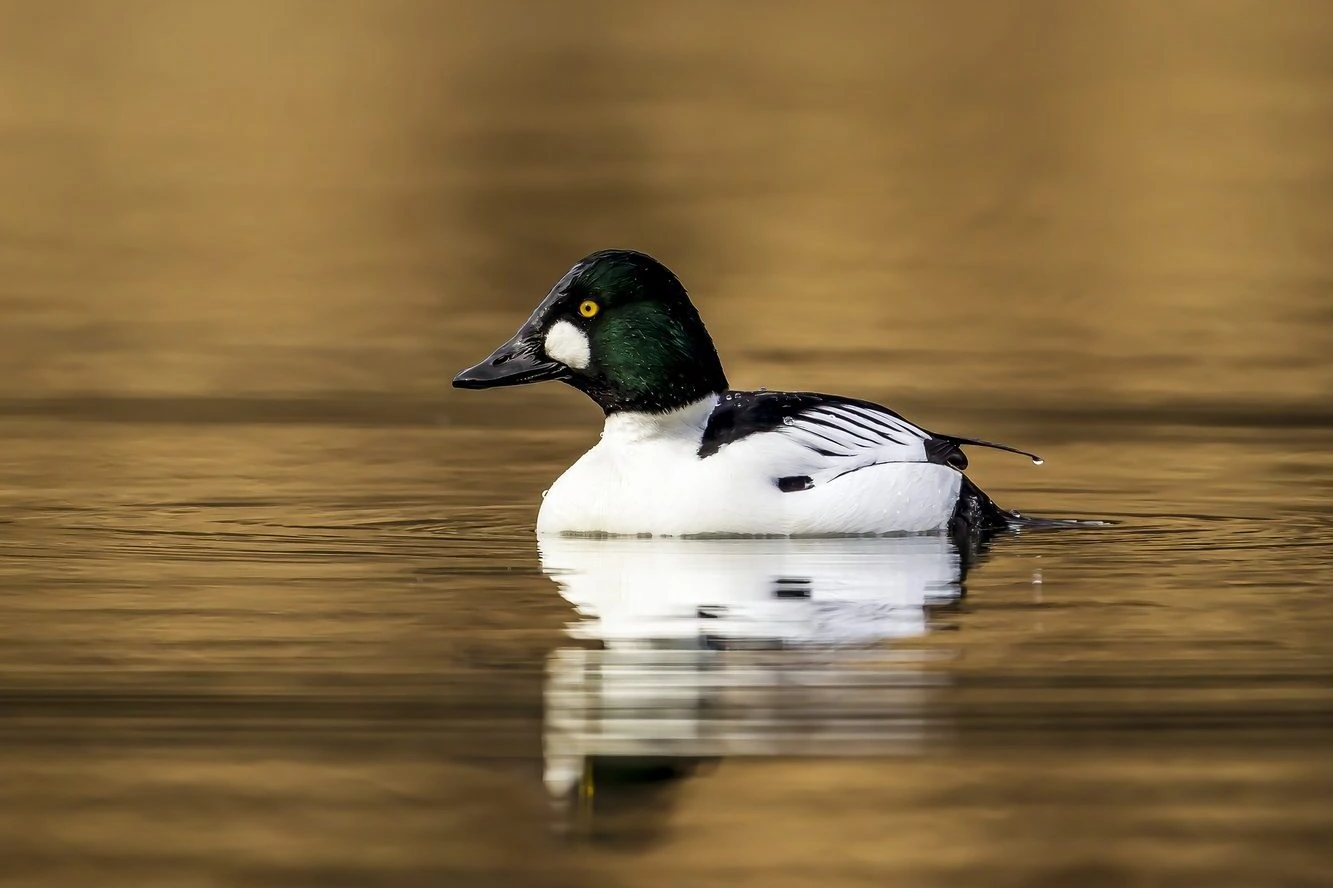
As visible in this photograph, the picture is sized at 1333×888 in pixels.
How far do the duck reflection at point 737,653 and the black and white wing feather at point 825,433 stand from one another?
0.29 meters

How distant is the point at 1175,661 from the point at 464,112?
19714 mm

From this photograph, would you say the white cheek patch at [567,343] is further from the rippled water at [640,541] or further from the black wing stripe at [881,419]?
the black wing stripe at [881,419]

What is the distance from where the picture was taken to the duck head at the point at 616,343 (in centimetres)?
970

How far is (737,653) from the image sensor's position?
7.34 metres

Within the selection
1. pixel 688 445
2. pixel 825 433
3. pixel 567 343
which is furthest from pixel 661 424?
pixel 825 433

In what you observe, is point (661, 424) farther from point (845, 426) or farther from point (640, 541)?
point (845, 426)

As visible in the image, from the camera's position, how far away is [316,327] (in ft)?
50.6

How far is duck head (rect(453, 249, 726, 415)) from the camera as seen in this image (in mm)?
9703

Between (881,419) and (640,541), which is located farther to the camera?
(881,419)

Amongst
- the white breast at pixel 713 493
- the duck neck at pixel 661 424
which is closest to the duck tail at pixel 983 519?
the white breast at pixel 713 493

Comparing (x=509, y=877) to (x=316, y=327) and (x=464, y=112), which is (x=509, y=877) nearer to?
(x=316, y=327)

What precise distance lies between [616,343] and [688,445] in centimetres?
46

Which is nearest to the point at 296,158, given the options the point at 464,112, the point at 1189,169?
the point at 464,112

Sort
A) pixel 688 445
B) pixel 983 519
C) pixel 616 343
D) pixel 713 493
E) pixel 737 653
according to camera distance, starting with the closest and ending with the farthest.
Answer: pixel 737 653 → pixel 713 493 → pixel 688 445 → pixel 616 343 → pixel 983 519
